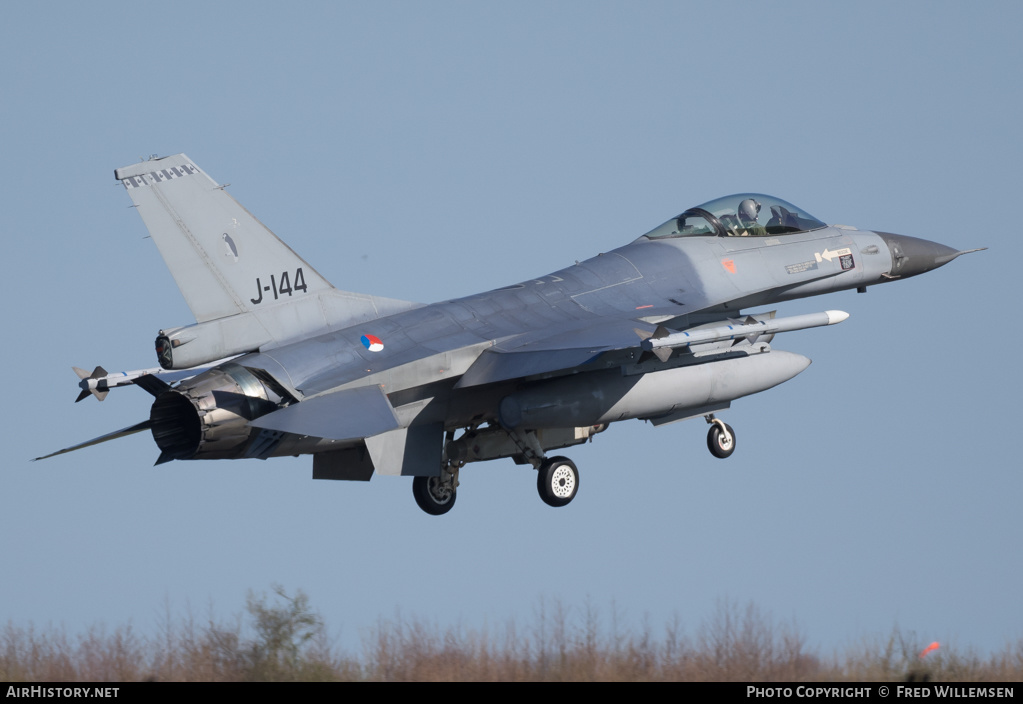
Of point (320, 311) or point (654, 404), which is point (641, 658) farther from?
point (320, 311)

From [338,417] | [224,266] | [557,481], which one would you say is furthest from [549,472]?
[224,266]

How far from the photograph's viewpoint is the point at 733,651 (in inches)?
546

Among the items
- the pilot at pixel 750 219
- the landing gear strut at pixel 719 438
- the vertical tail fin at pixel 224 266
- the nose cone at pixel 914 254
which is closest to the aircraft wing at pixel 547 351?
the vertical tail fin at pixel 224 266

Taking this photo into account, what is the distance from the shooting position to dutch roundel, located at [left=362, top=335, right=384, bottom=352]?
15602 millimetres

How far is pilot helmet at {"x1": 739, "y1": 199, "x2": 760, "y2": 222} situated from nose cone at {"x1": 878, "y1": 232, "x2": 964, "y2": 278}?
6.47 ft

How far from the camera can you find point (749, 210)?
63.5ft

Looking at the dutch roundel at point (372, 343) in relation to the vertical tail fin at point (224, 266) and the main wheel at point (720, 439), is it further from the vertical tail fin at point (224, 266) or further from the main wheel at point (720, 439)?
the main wheel at point (720, 439)

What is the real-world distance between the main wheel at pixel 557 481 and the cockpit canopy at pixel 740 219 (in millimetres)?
3533

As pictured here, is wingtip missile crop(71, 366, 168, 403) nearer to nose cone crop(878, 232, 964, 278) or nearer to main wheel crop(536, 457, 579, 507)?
main wheel crop(536, 457, 579, 507)

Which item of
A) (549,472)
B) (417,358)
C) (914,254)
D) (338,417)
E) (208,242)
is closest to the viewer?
(338,417)

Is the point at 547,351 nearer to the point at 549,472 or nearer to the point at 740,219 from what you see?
the point at 549,472

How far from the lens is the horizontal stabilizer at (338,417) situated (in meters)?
14.0

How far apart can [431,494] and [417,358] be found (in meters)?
2.50

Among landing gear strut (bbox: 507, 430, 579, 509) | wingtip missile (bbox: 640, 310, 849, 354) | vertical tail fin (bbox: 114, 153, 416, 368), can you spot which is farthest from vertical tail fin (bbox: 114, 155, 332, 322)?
wingtip missile (bbox: 640, 310, 849, 354)
